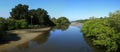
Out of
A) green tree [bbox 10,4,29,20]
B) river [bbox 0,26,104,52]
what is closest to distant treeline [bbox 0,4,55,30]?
green tree [bbox 10,4,29,20]

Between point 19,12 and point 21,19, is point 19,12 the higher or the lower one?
the higher one

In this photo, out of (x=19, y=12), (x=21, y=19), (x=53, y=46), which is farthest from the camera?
(x=19, y=12)

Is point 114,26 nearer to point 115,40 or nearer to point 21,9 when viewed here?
point 115,40

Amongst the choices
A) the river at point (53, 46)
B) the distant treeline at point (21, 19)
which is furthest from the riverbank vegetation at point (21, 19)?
the river at point (53, 46)

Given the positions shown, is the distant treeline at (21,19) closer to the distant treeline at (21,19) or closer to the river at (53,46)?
the distant treeline at (21,19)

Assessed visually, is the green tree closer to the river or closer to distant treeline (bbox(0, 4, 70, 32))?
distant treeline (bbox(0, 4, 70, 32))

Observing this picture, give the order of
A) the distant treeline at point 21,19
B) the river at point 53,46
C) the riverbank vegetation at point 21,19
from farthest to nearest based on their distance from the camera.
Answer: the distant treeline at point 21,19, the riverbank vegetation at point 21,19, the river at point 53,46

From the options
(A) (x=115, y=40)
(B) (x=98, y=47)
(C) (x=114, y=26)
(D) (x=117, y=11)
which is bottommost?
(B) (x=98, y=47)

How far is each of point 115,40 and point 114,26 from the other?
1956mm

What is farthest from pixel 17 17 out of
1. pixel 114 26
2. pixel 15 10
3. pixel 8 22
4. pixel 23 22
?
pixel 114 26

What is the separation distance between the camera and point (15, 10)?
74312 millimetres

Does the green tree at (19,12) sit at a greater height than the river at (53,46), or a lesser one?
greater

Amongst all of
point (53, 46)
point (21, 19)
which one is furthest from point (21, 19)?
point (53, 46)

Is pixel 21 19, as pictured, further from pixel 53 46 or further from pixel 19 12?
pixel 53 46
